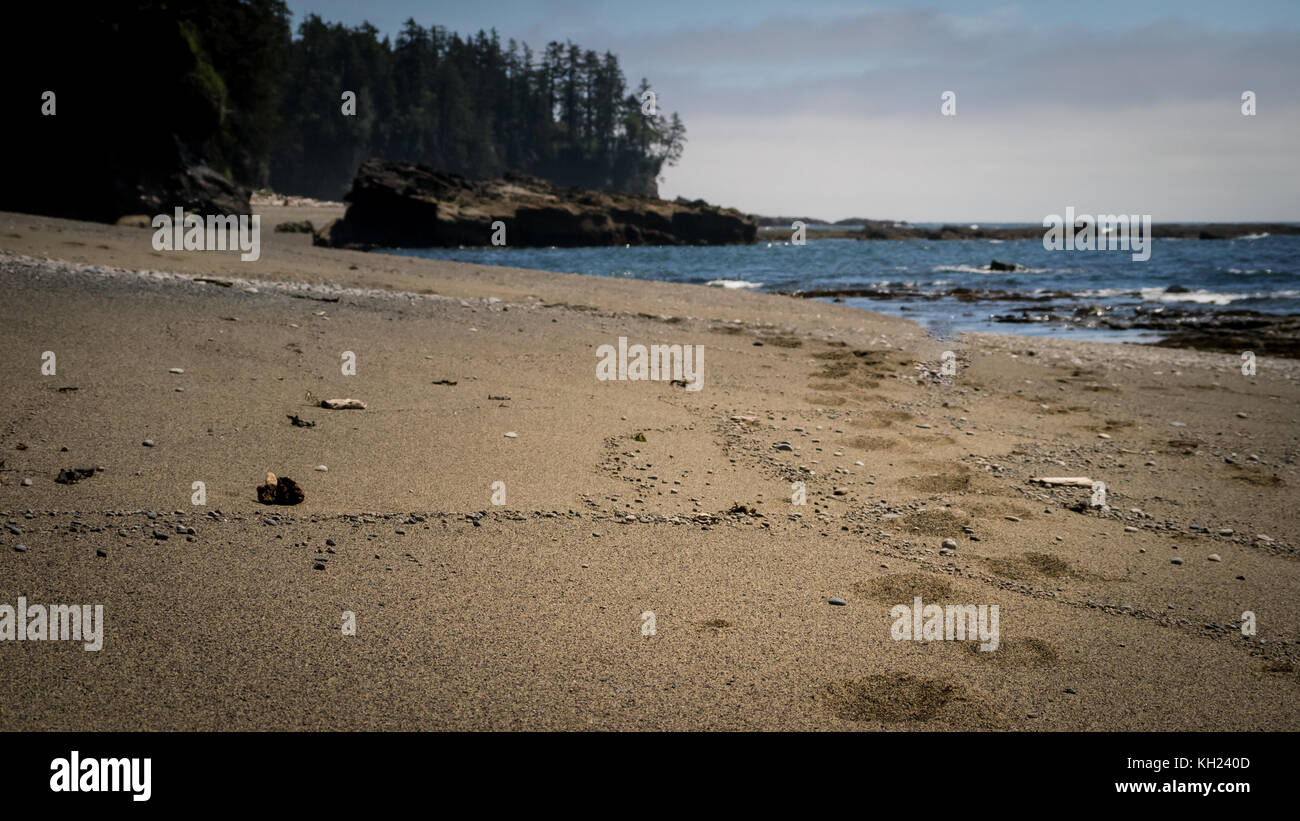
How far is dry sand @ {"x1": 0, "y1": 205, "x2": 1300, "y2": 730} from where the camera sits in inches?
139

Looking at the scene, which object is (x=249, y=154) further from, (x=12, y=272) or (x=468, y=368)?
(x=468, y=368)

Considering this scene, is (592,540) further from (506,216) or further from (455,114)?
(455,114)

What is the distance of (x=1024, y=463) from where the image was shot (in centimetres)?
711

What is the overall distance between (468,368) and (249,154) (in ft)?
180

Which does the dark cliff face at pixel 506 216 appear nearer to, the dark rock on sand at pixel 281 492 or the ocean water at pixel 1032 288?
the ocean water at pixel 1032 288

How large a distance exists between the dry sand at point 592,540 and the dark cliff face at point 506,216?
36.7 meters

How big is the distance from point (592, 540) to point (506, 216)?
2136 inches

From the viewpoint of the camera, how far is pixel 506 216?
56.2 meters

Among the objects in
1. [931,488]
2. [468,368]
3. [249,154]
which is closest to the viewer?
Answer: [931,488]

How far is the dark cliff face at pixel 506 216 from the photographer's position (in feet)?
162
